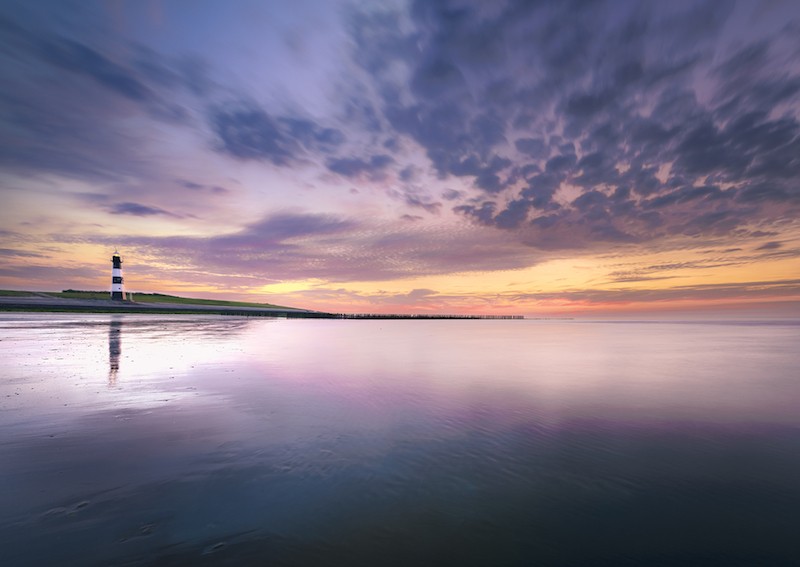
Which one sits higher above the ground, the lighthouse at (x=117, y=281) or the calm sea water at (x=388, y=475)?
the lighthouse at (x=117, y=281)

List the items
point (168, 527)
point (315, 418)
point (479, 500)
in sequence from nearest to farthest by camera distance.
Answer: point (168, 527) < point (479, 500) < point (315, 418)

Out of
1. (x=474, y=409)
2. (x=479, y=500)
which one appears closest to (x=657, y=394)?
(x=474, y=409)

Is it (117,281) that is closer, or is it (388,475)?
(388,475)

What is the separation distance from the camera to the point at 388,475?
7234mm

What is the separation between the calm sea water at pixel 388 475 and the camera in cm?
497

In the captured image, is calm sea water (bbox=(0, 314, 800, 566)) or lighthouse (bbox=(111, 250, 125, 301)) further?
lighthouse (bbox=(111, 250, 125, 301))

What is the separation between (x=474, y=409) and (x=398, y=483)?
6.22m

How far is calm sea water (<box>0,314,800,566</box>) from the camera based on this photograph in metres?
4.97

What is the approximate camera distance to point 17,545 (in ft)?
A: 15.5

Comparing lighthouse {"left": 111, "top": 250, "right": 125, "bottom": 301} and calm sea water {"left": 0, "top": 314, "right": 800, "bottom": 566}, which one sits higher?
lighthouse {"left": 111, "top": 250, "right": 125, "bottom": 301}

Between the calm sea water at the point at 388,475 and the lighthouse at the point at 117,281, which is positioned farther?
the lighthouse at the point at 117,281

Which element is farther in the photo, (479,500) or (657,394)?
(657,394)

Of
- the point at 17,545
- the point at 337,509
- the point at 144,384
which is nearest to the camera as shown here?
the point at 17,545

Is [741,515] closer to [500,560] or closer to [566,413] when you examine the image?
[500,560]
